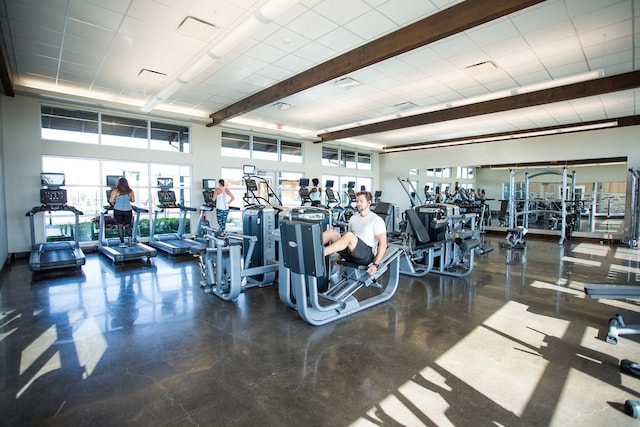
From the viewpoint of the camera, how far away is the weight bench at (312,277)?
9.76 ft

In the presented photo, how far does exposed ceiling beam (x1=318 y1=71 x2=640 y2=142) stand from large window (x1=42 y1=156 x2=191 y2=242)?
6.59m

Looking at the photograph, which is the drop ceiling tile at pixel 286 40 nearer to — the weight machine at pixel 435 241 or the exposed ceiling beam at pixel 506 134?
the weight machine at pixel 435 241

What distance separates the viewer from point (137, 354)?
2.62 m

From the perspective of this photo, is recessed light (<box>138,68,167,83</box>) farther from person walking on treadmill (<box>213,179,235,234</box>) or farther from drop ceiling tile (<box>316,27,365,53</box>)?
drop ceiling tile (<box>316,27,365,53</box>)

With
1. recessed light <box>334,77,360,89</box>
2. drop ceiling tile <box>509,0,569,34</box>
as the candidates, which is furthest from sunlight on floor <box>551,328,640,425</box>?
recessed light <box>334,77,360,89</box>

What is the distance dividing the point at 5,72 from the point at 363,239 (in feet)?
20.8

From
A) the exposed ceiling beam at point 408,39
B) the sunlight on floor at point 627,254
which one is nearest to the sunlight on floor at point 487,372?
the exposed ceiling beam at point 408,39

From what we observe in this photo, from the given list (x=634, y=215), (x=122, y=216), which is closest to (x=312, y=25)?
(x=122, y=216)

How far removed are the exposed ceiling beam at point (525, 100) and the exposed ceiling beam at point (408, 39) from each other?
4.15 meters

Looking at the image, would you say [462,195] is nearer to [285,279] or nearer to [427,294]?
[427,294]

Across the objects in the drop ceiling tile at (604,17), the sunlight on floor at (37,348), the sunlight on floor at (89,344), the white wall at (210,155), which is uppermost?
the drop ceiling tile at (604,17)

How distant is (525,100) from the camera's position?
22.2 ft

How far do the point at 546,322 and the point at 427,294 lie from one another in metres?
1.34

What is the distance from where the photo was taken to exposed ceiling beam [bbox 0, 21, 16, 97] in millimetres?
4365
